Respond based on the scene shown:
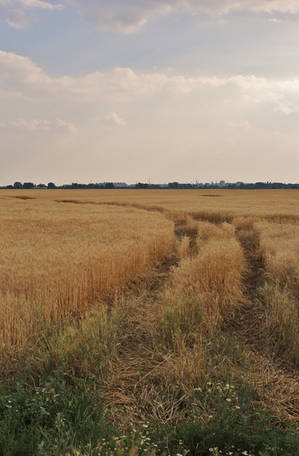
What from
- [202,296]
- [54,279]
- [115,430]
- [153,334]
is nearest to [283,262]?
[202,296]

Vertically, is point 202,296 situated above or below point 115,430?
above

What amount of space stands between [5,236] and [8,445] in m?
13.6

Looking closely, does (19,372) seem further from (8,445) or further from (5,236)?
(5,236)

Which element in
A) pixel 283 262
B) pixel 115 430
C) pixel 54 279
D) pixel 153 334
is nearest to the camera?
pixel 115 430

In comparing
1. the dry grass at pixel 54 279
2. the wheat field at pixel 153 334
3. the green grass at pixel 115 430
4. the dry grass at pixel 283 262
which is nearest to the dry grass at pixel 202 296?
the wheat field at pixel 153 334

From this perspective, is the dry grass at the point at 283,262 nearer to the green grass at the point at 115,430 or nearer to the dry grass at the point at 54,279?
the dry grass at the point at 54,279

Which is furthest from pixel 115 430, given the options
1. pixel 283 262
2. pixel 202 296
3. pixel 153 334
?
pixel 283 262

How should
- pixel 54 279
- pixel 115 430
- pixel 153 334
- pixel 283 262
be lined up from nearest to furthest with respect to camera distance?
pixel 115 430 → pixel 153 334 → pixel 54 279 → pixel 283 262

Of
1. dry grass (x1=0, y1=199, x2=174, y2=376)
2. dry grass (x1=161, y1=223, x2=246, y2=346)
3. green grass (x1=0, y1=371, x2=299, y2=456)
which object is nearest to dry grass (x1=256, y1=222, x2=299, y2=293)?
dry grass (x1=161, y1=223, x2=246, y2=346)

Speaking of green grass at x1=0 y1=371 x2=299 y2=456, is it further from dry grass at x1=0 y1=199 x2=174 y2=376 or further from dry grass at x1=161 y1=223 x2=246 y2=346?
dry grass at x1=161 y1=223 x2=246 y2=346

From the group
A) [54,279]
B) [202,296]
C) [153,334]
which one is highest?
[54,279]

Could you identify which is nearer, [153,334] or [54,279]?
[153,334]

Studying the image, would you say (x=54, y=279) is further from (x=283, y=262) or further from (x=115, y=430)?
(x=283, y=262)

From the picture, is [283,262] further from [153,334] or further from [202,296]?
[153,334]
